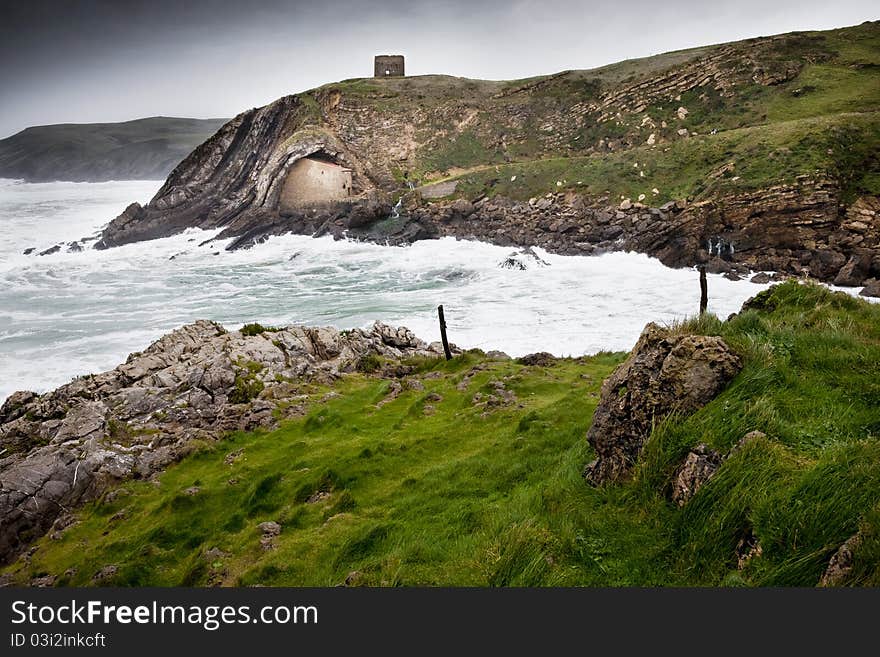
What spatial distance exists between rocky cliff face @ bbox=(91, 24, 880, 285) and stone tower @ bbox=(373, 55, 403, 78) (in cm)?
644

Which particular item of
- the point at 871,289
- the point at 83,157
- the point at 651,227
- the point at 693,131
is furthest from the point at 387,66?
the point at 83,157

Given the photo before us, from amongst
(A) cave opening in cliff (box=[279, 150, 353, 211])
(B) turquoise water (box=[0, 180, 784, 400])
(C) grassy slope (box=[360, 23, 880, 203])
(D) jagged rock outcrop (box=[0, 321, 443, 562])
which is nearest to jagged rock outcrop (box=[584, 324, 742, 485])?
(D) jagged rock outcrop (box=[0, 321, 443, 562])

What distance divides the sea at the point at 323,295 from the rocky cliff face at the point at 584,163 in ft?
10.8

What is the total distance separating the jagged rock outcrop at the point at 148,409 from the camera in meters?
11.7

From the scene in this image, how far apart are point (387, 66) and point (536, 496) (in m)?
86.6

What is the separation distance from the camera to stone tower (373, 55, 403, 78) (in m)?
80.6

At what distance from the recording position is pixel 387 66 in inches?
3182

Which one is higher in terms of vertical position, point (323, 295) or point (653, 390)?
point (653, 390)

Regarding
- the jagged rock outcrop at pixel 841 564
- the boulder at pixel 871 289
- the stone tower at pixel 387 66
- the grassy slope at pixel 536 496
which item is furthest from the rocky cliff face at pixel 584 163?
the jagged rock outcrop at pixel 841 564

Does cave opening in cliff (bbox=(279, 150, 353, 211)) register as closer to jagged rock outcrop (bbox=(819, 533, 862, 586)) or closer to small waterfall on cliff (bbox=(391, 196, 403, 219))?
small waterfall on cliff (bbox=(391, 196, 403, 219))

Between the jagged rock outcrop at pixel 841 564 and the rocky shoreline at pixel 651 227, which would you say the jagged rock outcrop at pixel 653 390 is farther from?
the rocky shoreline at pixel 651 227

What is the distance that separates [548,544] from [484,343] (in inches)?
784

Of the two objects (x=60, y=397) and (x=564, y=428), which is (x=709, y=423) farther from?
(x=60, y=397)

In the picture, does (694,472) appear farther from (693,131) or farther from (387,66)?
(387,66)
